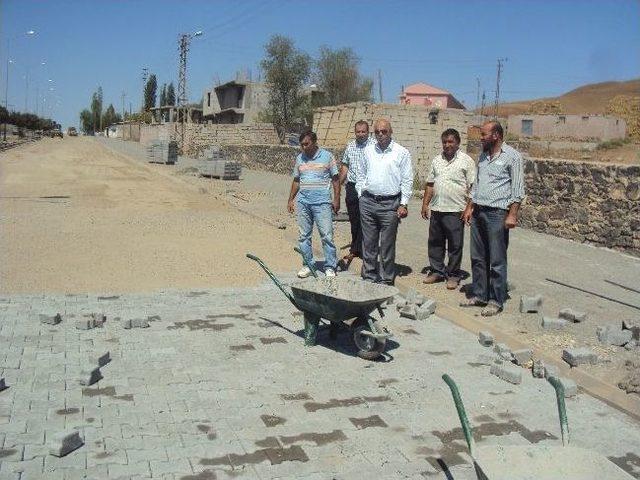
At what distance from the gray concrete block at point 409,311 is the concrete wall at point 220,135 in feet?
121

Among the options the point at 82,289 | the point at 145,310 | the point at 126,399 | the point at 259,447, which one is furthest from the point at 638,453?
the point at 82,289

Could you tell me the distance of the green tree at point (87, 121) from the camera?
157712 millimetres

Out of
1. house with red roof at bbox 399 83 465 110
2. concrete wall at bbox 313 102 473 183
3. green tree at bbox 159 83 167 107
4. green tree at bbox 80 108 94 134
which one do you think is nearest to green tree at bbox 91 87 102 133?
green tree at bbox 80 108 94 134

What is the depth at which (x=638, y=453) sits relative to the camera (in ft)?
13.1

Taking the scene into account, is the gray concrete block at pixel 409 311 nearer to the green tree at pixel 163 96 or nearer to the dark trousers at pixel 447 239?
the dark trousers at pixel 447 239

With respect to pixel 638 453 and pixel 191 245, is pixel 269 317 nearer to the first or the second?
pixel 638 453

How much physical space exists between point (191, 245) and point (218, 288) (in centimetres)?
298

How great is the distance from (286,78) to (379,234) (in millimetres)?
46398

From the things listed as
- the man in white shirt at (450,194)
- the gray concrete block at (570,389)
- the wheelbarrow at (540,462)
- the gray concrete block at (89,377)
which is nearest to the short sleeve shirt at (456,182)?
the man in white shirt at (450,194)

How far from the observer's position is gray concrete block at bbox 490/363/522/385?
5020mm

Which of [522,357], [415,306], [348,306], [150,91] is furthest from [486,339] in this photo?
[150,91]

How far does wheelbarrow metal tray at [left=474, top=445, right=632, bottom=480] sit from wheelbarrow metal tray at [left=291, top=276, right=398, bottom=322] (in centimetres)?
220

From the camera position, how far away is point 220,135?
42969 millimetres

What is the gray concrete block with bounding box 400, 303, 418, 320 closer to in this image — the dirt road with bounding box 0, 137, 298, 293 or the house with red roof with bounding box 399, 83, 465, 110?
the dirt road with bounding box 0, 137, 298, 293
